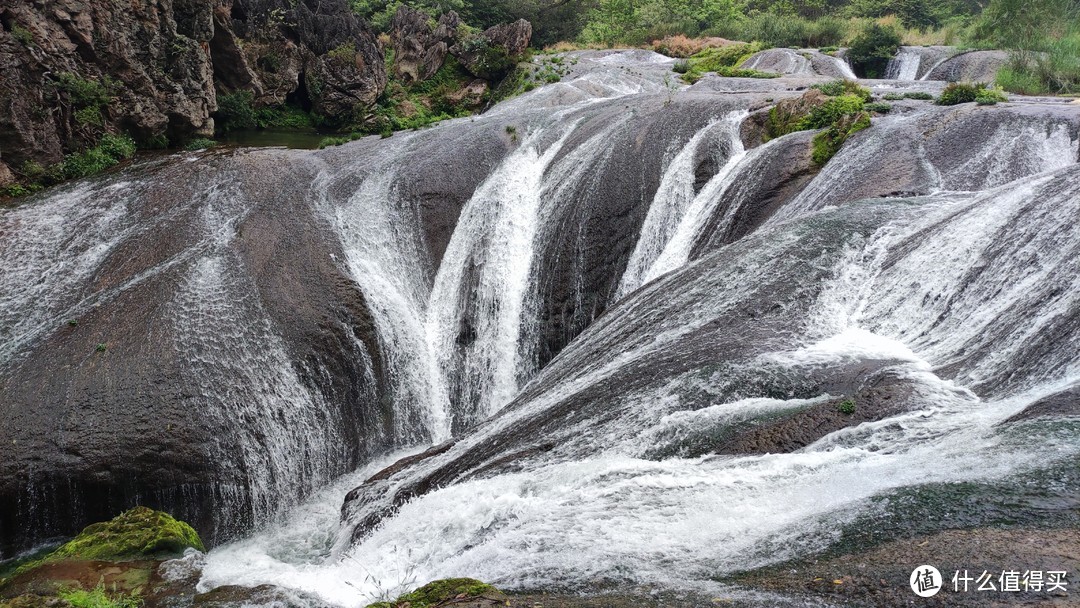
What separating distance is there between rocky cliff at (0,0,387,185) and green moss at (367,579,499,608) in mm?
15499

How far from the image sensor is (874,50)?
3150 cm

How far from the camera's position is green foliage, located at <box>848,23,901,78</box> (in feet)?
103

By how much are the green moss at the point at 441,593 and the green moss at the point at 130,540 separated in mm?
4206

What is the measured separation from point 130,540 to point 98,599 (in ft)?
5.97

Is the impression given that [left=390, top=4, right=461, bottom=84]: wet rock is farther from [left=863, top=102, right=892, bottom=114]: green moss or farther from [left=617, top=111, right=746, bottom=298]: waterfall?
[left=863, top=102, right=892, bottom=114]: green moss

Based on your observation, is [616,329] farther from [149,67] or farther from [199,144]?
[149,67]

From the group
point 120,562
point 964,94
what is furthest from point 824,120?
point 120,562

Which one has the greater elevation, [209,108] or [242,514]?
[209,108]

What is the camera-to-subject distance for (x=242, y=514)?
10.6 meters

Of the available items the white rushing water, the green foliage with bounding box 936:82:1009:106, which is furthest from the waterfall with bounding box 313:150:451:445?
the green foliage with bounding box 936:82:1009:106

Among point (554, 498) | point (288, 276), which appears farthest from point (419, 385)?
point (554, 498)

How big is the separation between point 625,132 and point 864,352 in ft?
36.0

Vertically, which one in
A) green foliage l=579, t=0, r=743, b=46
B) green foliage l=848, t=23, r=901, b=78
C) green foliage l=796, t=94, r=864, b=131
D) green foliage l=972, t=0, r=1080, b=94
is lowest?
green foliage l=796, t=94, r=864, b=131

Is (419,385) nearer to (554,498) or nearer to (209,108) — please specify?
(554,498)
